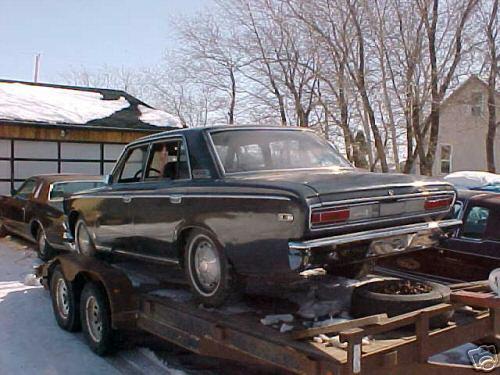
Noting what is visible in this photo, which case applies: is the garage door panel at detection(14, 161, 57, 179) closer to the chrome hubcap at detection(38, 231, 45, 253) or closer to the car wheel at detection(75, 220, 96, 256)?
the chrome hubcap at detection(38, 231, 45, 253)

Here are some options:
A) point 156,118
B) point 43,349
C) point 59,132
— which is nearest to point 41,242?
point 43,349

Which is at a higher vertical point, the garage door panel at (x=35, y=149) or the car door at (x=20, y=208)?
the garage door panel at (x=35, y=149)

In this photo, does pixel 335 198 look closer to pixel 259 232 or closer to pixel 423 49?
pixel 259 232

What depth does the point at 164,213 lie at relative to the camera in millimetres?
4613

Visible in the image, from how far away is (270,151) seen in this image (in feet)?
15.2

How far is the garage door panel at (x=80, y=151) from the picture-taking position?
15.0m

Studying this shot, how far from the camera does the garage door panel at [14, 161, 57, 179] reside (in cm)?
1441

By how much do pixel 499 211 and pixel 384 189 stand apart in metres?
2.64

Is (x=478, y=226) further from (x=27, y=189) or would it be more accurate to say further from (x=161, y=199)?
(x=27, y=189)

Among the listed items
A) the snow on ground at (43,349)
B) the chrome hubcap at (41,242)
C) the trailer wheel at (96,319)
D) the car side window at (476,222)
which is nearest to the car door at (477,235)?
the car side window at (476,222)

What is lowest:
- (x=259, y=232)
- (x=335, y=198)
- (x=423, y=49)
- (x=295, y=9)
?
(x=259, y=232)

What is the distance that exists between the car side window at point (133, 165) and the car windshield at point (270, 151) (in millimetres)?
1117

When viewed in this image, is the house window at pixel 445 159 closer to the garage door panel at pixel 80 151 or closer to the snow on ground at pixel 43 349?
the garage door panel at pixel 80 151

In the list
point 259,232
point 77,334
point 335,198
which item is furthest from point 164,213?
point 77,334
